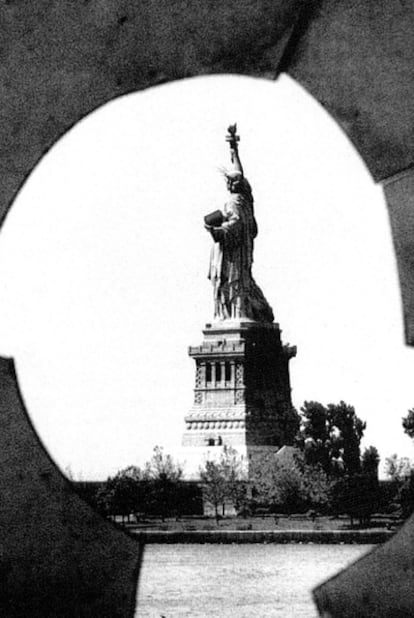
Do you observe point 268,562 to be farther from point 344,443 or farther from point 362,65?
point 362,65

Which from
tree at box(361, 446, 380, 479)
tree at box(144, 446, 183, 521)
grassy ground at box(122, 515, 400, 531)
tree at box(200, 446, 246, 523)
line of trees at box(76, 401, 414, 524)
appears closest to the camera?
grassy ground at box(122, 515, 400, 531)

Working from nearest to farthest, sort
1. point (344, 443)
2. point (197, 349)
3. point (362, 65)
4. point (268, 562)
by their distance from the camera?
point (362, 65), point (268, 562), point (344, 443), point (197, 349)

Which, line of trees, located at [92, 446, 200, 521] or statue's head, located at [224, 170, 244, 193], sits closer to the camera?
line of trees, located at [92, 446, 200, 521]

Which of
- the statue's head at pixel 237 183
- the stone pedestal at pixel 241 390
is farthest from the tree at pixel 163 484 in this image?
the statue's head at pixel 237 183

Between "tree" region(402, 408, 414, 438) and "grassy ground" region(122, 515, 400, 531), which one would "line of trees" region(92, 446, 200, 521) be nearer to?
"grassy ground" region(122, 515, 400, 531)

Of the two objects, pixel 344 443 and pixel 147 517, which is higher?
pixel 344 443

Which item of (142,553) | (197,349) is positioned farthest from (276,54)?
(197,349)

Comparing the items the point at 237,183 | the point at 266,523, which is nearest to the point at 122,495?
the point at 266,523

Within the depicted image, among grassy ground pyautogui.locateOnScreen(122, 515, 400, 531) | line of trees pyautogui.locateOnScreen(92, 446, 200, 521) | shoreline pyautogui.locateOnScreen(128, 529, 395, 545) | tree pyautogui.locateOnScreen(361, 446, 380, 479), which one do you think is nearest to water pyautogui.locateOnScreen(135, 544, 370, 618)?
shoreline pyautogui.locateOnScreen(128, 529, 395, 545)

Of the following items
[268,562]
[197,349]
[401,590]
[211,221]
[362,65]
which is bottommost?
[401,590]
